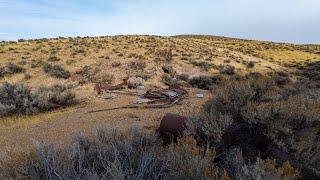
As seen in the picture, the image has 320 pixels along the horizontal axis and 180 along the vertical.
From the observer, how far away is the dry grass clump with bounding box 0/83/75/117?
1352 centimetres

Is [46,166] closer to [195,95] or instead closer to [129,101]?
[129,101]

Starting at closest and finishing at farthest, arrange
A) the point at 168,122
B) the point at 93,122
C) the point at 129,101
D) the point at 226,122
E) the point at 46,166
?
the point at 46,166
the point at 226,122
the point at 168,122
the point at 93,122
the point at 129,101

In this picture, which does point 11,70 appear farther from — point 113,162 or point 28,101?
point 113,162

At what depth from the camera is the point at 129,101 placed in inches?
522

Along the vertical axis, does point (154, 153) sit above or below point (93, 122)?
above

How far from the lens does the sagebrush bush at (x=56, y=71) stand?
22.4 metres

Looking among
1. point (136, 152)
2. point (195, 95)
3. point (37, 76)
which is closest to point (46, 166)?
point (136, 152)

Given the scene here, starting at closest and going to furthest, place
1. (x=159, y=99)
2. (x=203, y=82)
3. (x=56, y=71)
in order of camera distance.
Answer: (x=159, y=99)
(x=203, y=82)
(x=56, y=71)

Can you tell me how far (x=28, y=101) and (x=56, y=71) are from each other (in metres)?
9.45

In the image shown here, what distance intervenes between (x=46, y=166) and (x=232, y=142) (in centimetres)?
293

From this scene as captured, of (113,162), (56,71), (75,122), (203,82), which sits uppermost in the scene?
(113,162)

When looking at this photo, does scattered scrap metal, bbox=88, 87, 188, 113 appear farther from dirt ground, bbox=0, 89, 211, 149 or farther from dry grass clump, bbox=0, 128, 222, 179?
dry grass clump, bbox=0, 128, 222, 179

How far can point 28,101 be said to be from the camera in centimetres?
1391

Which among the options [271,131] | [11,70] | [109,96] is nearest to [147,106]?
[109,96]
